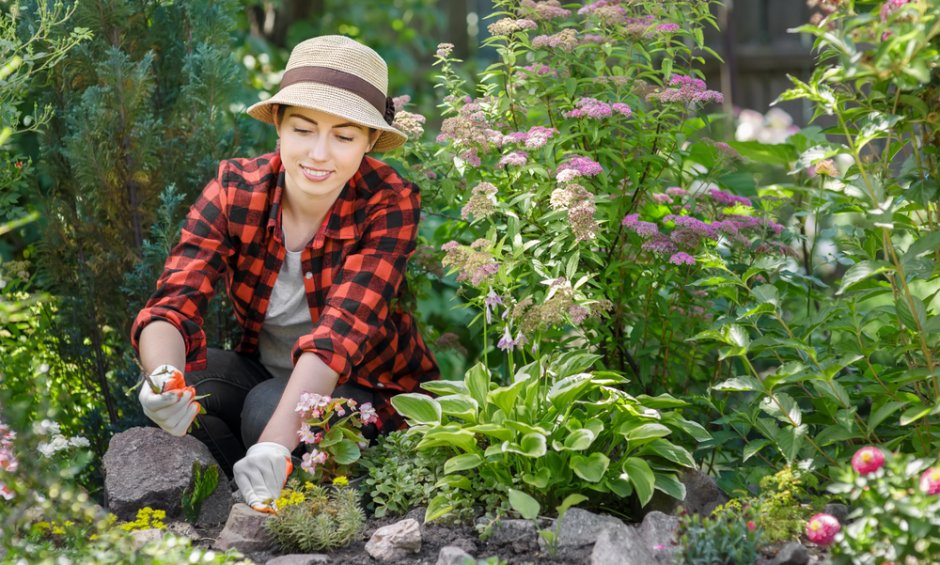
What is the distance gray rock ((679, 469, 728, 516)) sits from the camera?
2.61m

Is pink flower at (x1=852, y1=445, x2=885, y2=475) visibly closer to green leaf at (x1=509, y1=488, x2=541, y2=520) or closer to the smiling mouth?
green leaf at (x1=509, y1=488, x2=541, y2=520)

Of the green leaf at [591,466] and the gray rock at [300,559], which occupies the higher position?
the green leaf at [591,466]

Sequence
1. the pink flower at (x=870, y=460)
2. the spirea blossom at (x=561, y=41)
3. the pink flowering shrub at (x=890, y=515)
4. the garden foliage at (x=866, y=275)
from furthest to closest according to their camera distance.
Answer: the spirea blossom at (x=561, y=41), the garden foliage at (x=866, y=275), the pink flower at (x=870, y=460), the pink flowering shrub at (x=890, y=515)

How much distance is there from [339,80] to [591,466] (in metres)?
1.17

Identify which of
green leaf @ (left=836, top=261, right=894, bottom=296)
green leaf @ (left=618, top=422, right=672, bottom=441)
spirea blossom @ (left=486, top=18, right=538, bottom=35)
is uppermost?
spirea blossom @ (left=486, top=18, right=538, bottom=35)

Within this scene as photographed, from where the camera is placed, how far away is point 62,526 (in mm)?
2348

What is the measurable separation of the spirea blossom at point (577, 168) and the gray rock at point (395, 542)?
867mm

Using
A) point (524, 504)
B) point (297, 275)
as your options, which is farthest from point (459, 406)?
point (297, 275)

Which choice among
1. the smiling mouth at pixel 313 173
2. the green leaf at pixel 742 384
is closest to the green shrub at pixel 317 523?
the smiling mouth at pixel 313 173

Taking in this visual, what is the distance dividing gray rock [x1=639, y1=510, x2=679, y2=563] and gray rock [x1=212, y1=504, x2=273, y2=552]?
0.83 meters

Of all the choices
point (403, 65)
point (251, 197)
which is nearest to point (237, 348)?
point (251, 197)

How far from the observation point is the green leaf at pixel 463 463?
97.0 inches

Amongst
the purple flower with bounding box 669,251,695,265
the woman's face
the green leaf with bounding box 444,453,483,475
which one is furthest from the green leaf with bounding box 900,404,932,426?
the woman's face

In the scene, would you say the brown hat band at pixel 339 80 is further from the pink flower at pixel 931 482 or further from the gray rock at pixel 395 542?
the pink flower at pixel 931 482
